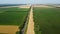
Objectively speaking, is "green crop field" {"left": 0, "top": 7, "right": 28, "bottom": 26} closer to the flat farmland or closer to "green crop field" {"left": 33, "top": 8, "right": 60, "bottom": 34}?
the flat farmland

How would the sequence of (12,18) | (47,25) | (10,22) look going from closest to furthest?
(47,25)
(10,22)
(12,18)

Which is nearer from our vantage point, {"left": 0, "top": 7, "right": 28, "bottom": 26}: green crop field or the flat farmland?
the flat farmland

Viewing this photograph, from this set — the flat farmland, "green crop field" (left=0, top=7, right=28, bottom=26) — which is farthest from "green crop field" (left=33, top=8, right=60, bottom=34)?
"green crop field" (left=0, top=7, right=28, bottom=26)

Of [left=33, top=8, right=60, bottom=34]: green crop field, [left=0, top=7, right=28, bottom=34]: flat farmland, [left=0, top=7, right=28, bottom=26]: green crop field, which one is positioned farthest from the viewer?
[left=0, top=7, right=28, bottom=26]: green crop field

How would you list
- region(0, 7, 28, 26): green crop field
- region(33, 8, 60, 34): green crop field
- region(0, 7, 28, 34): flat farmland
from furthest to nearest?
region(0, 7, 28, 26): green crop field
region(0, 7, 28, 34): flat farmland
region(33, 8, 60, 34): green crop field

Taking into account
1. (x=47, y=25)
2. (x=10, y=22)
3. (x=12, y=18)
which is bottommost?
(x=47, y=25)

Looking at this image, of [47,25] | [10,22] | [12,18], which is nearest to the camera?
[47,25]

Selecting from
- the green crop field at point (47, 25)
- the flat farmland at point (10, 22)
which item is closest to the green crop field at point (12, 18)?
the flat farmland at point (10, 22)

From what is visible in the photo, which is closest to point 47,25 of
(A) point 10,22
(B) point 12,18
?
(A) point 10,22

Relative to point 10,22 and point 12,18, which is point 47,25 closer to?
point 10,22

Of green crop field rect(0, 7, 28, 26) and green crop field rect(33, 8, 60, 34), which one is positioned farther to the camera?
green crop field rect(0, 7, 28, 26)

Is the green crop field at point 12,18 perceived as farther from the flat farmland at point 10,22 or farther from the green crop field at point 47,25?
the green crop field at point 47,25

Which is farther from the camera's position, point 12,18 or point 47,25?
point 12,18
